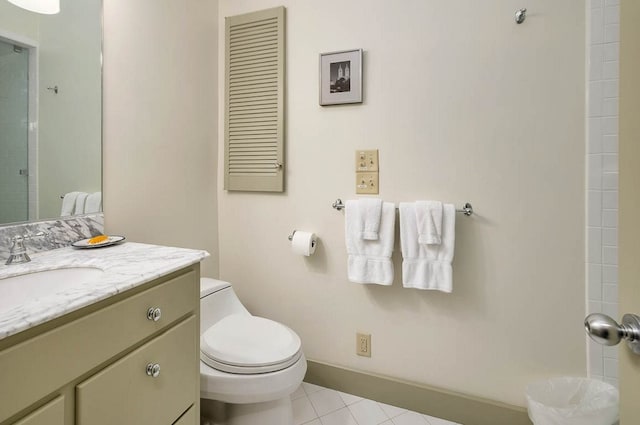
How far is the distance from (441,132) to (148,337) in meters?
1.43

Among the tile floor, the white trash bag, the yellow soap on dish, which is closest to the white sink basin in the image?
the yellow soap on dish

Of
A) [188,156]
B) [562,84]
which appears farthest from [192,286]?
[562,84]

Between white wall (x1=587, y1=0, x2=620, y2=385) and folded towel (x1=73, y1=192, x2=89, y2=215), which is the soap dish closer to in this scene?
folded towel (x1=73, y1=192, x2=89, y2=215)

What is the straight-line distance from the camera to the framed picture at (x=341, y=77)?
65.3 inches

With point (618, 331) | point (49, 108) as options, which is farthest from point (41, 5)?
point (618, 331)

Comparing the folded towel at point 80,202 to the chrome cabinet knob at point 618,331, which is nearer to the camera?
the chrome cabinet knob at point 618,331

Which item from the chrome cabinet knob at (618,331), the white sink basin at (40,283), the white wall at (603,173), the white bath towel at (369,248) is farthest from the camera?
the white bath towel at (369,248)

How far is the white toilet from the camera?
4.12ft

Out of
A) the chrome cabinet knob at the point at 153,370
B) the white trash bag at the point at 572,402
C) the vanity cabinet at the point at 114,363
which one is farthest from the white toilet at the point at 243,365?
the white trash bag at the point at 572,402

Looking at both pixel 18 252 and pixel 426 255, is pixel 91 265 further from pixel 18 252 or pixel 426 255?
pixel 426 255

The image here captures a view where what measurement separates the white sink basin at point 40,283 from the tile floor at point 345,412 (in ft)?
3.78

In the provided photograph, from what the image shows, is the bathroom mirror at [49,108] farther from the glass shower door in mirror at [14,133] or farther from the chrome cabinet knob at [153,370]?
the chrome cabinet knob at [153,370]

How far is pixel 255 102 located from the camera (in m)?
1.88

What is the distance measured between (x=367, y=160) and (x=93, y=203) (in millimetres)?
1241
